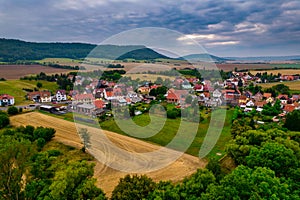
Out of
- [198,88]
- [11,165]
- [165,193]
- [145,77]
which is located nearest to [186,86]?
[198,88]

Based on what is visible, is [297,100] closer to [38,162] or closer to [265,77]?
[265,77]

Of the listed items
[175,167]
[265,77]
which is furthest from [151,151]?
[265,77]

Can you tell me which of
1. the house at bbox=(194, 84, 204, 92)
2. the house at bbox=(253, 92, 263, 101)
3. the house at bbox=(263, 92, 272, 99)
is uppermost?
the house at bbox=(194, 84, 204, 92)

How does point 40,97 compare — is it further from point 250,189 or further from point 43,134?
point 250,189

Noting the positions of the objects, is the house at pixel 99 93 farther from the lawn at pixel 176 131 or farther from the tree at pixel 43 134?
the tree at pixel 43 134

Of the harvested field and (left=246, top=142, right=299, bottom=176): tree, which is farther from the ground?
the harvested field

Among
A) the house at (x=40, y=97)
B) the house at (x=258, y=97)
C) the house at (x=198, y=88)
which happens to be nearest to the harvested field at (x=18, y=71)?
the house at (x=40, y=97)

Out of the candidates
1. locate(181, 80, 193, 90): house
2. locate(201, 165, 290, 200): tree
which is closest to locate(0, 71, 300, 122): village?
locate(181, 80, 193, 90): house

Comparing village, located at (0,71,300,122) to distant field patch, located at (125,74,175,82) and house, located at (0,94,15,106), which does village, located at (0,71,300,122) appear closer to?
house, located at (0,94,15,106)
